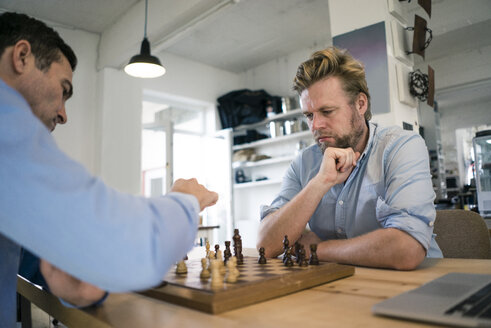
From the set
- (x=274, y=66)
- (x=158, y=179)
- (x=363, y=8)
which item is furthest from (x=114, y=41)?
(x=158, y=179)

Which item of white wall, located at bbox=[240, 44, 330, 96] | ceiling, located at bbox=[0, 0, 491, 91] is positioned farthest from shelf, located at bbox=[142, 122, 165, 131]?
white wall, located at bbox=[240, 44, 330, 96]

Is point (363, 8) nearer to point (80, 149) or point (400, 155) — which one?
point (400, 155)

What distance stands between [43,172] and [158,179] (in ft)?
26.1

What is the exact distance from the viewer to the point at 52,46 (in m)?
0.79

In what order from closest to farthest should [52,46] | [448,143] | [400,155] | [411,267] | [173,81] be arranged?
[52,46] → [411,267] → [400,155] → [173,81] → [448,143]

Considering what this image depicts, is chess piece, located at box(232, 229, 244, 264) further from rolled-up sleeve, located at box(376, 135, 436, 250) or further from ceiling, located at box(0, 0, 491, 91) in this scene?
ceiling, located at box(0, 0, 491, 91)

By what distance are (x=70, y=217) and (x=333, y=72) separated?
4.41 ft

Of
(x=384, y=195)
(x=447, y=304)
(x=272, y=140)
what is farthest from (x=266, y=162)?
(x=447, y=304)

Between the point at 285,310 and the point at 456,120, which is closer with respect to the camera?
the point at 285,310

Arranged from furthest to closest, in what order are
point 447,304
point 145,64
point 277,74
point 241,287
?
point 277,74 → point 145,64 → point 241,287 → point 447,304

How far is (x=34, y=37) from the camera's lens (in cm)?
76

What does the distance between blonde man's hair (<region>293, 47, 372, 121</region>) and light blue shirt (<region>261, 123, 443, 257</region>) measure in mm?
203

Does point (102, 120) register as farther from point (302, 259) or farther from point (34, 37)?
point (302, 259)

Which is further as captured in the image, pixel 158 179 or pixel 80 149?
pixel 158 179
